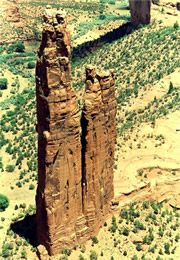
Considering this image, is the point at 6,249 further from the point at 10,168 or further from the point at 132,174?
the point at 10,168

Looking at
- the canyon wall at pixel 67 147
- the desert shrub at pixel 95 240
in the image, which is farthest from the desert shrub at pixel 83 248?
the desert shrub at pixel 95 240

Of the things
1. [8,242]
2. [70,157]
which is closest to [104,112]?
[70,157]

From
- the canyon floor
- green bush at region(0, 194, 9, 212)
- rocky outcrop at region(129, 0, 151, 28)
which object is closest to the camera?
the canyon floor

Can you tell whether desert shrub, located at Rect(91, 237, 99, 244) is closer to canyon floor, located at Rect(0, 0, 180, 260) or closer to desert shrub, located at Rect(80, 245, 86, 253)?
canyon floor, located at Rect(0, 0, 180, 260)

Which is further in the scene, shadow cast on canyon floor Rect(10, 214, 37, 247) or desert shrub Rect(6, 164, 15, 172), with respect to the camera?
desert shrub Rect(6, 164, 15, 172)

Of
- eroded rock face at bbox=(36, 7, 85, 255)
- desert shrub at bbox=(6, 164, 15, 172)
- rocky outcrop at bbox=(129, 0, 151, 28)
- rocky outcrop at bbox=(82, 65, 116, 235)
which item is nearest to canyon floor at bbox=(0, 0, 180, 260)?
desert shrub at bbox=(6, 164, 15, 172)

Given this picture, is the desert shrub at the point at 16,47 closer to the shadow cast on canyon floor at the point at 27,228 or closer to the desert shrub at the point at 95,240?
the shadow cast on canyon floor at the point at 27,228

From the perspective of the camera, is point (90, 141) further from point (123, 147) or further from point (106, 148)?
point (123, 147)
